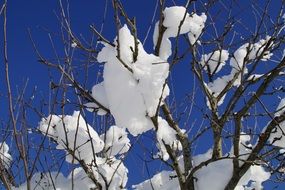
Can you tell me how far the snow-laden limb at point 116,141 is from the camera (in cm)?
563

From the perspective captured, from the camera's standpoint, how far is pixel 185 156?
4.54 meters

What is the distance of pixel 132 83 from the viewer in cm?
Result: 295

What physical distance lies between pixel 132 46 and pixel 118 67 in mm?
170

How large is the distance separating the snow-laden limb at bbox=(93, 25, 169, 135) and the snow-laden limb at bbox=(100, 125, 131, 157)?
2.56 m

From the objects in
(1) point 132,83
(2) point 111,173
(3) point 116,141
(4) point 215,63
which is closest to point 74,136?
(2) point 111,173

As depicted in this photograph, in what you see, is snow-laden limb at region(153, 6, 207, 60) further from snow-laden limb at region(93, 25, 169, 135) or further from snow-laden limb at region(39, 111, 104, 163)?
snow-laden limb at region(39, 111, 104, 163)

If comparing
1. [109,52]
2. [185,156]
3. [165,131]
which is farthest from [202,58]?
[109,52]

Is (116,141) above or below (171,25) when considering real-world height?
above

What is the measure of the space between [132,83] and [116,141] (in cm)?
294

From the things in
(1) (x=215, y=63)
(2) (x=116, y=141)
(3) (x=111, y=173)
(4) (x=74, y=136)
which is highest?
(1) (x=215, y=63)

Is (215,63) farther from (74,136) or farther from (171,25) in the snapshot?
(171,25)

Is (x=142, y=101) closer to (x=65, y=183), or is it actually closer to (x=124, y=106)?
(x=124, y=106)

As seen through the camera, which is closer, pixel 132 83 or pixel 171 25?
pixel 132 83

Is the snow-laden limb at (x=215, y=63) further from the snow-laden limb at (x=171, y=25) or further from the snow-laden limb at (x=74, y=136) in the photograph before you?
the snow-laden limb at (x=171, y=25)
